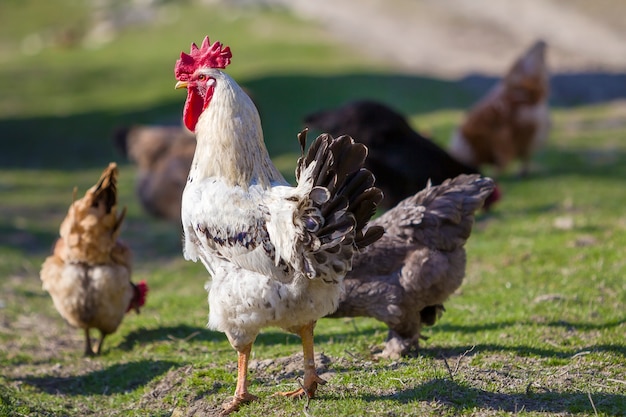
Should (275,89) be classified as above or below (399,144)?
above

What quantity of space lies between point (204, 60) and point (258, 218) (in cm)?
134

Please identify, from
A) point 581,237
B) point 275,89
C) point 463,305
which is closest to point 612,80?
point 275,89

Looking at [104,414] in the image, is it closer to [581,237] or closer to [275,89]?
[581,237]

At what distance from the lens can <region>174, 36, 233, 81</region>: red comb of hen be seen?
602cm

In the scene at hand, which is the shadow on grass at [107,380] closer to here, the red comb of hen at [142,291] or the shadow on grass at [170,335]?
the shadow on grass at [170,335]

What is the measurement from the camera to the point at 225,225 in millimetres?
5559

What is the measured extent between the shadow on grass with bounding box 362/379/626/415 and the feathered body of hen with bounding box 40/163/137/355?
3359 mm

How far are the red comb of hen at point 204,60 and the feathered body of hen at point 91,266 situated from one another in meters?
2.20

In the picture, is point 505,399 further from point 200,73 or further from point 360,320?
point 200,73

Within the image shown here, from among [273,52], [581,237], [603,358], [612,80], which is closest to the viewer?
[603,358]

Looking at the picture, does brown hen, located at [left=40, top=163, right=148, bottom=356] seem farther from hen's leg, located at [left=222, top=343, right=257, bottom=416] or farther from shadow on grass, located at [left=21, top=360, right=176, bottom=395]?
hen's leg, located at [left=222, top=343, right=257, bottom=416]

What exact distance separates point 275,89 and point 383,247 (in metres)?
16.9

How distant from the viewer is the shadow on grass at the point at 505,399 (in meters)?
5.45

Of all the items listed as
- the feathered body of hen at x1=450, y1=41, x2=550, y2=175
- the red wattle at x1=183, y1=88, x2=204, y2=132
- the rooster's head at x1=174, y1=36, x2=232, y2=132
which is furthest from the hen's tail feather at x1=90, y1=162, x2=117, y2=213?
the feathered body of hen at x1=450, y1=41, x2=550, y2=175
